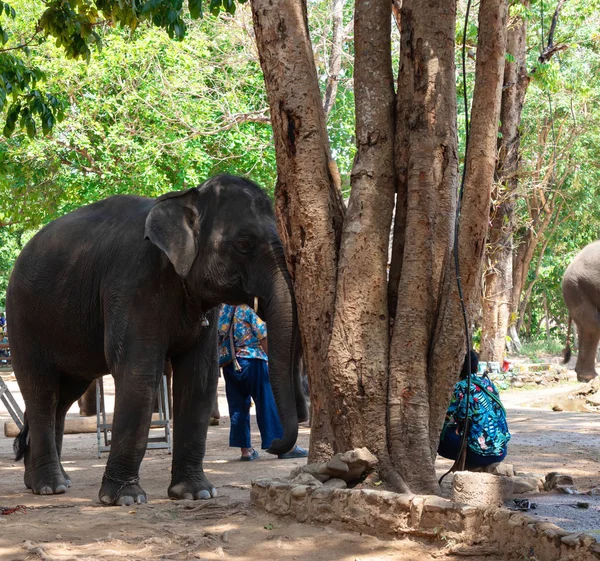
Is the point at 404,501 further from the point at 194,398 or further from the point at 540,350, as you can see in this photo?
the point at 540,350

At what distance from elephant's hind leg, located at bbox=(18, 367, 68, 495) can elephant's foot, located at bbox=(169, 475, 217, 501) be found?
1081mm

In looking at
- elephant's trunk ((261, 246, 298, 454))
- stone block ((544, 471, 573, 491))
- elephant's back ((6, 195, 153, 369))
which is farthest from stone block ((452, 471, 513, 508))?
elephant's back ((6, 195, 153, 369))

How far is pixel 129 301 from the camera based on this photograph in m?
6.66

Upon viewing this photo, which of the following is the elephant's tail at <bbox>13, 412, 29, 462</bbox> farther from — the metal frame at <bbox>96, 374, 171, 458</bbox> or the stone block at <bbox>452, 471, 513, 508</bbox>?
the stone block at <bbox>452, 471, 513, 508</bbox>

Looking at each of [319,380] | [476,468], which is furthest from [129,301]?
[476,468]

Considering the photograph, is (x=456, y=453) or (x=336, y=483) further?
(x=456, y=453)

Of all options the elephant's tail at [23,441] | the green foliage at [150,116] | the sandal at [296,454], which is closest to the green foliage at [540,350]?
the green foliage at [150,116]

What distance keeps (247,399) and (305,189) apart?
141 inches

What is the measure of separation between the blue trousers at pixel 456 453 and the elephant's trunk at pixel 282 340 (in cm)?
107

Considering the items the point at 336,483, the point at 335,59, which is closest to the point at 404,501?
the point at 336,483

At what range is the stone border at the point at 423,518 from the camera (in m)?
4.12

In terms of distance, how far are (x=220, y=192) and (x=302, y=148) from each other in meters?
1.00

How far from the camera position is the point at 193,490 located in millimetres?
6691

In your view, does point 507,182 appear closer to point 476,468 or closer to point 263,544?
point 476,468
